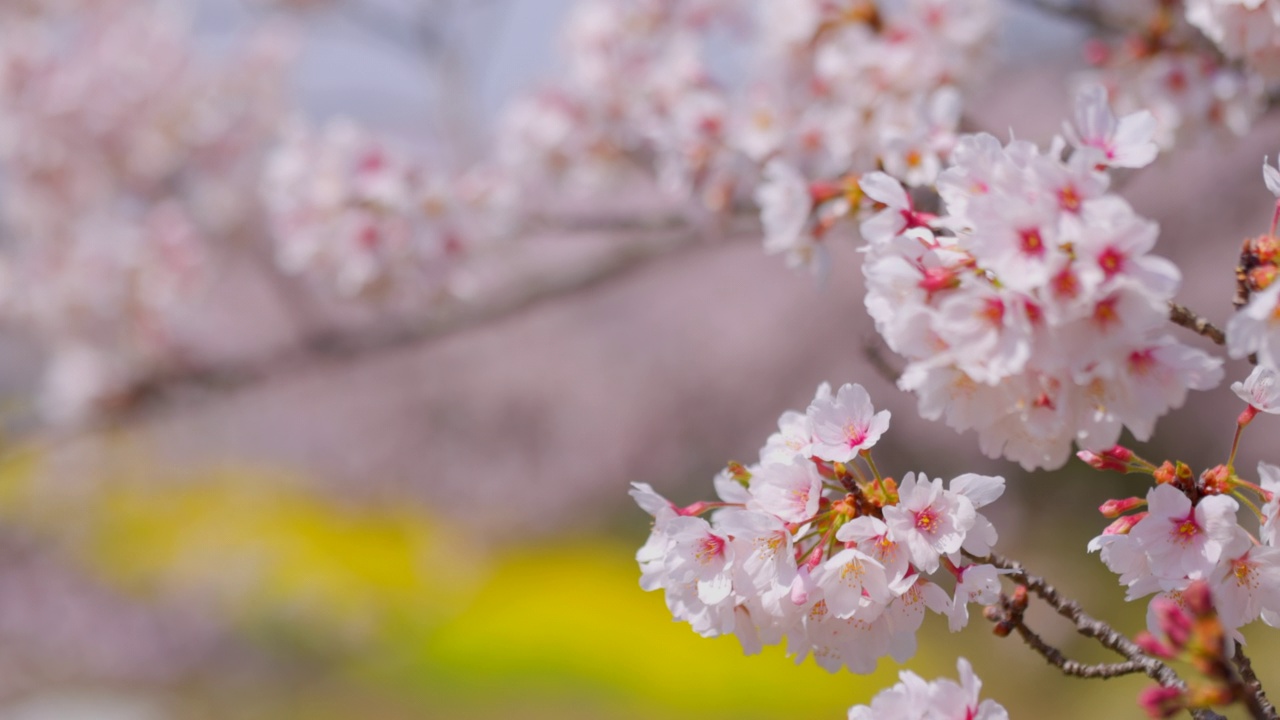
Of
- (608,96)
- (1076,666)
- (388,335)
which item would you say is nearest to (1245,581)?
(1076,666)

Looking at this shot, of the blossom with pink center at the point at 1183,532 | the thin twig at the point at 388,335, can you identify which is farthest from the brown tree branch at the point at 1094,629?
the thin twig at the point at 388,335

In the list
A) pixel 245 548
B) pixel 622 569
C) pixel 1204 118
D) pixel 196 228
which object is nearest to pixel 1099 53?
pixel 1204 118

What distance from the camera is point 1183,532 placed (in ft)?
2.96

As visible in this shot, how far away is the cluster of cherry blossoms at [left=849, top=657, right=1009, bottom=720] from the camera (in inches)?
35.2

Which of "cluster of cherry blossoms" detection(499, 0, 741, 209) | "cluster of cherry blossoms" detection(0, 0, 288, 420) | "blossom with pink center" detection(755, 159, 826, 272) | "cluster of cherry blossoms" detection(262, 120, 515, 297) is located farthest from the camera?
"cluster of cherry blossoms" detection(0, 0, 288, 420)

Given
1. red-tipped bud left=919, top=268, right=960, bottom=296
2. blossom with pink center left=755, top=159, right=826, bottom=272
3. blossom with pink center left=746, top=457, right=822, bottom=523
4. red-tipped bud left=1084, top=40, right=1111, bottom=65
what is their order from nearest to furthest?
red-tipped bud left=919, top=268, right=960, bottom=296 < blossom with pink center left=746, top=457, right=822, bottom=523 < blossom with pink center left=755, top=159, right=826, bottom=272 < red-tipped bud left=1084, top=40, right=1111, bottom=65

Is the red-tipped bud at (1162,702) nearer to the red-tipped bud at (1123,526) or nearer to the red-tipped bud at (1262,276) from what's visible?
the red-tipped bud at (1123,526)

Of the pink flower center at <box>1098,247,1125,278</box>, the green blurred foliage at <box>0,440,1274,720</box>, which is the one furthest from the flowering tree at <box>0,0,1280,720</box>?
the green blurred foliage at <box>0,440,1274,720</box>

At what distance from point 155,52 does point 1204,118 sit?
4830 mm

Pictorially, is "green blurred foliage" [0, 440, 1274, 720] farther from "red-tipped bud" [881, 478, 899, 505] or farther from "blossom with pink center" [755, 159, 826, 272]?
"red-tipped bud" [881, 478, 899, 505]

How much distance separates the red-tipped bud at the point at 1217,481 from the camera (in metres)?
0.92

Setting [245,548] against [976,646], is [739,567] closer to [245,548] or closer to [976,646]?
[976,646]

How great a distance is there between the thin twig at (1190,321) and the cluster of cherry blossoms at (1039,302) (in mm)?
83

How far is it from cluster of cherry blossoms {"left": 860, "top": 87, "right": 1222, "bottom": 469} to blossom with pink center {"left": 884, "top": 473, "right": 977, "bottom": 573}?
0.06 metres
